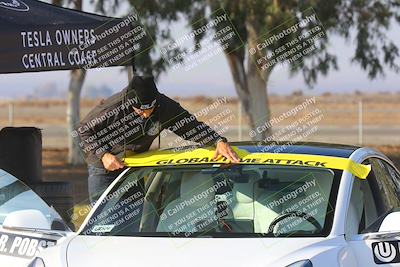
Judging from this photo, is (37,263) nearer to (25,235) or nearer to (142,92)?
(25,235)

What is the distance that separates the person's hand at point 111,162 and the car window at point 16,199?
562mm

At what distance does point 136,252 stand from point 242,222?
3.27ft

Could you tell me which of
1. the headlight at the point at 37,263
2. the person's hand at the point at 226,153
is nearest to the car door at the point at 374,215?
the person's hand at the point at 226,153

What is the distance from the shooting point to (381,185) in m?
6.25

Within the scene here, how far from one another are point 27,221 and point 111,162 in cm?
113

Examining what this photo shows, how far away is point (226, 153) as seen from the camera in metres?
6.07

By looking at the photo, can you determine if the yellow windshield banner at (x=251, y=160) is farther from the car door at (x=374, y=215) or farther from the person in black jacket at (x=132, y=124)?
the person in black jacket at (x=132, y=124)

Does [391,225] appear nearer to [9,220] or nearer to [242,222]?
[242,222]

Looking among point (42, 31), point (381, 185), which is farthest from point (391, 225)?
point (42, 31)

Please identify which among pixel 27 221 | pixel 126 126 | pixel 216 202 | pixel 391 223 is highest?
pixel 126 126

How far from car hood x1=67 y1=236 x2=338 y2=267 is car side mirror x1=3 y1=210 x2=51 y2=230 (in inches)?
12.6

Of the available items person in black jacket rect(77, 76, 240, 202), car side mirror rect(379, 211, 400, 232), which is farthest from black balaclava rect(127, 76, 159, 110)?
car side mirror rect(379, 211, 400, 232)

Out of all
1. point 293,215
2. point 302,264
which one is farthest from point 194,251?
point 293,215

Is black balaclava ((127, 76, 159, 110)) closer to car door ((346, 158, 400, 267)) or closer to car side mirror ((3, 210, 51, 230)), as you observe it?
car side mirror ((3, 210, 51, 230))
